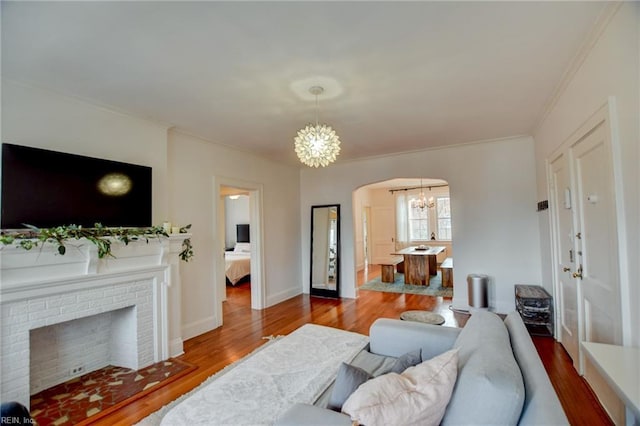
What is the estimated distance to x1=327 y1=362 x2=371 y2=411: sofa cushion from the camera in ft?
4.43

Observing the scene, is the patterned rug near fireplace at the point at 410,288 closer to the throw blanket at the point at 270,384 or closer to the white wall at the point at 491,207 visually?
the white wall at the point at 491,207

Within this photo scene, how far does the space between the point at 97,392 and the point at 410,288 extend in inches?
210

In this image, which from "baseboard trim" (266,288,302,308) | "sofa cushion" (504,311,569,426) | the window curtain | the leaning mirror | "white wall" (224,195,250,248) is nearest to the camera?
"sofa cushion" (504,311,569,426)

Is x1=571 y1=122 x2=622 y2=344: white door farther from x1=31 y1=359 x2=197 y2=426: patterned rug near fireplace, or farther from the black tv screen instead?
the black tv screen

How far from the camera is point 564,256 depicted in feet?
10.1

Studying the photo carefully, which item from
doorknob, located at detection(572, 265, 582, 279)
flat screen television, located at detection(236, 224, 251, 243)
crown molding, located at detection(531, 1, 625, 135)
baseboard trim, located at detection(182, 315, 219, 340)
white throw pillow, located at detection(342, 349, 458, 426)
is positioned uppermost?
crown molding, located at detection(531, 1, 625, 135)

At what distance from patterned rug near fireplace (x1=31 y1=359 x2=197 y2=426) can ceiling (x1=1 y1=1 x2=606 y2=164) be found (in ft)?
8.51

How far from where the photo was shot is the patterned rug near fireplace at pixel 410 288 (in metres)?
5.80

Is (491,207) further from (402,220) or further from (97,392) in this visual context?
(97,392)

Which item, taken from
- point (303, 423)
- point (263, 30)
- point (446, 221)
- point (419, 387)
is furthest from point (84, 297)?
point (446, 221)

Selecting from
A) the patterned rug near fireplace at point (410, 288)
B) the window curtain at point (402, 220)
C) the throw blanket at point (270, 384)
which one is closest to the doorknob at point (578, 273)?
the throw blanket at point (270, 384)

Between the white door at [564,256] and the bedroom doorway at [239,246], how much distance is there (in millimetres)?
4058

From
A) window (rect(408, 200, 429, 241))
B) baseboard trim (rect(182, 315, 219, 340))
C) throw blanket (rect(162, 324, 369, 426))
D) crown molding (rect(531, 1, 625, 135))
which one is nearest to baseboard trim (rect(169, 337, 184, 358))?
baseboard trim (rect(182, 315, 219, 340))

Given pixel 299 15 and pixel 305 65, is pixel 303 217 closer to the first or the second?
pixel 305 65
